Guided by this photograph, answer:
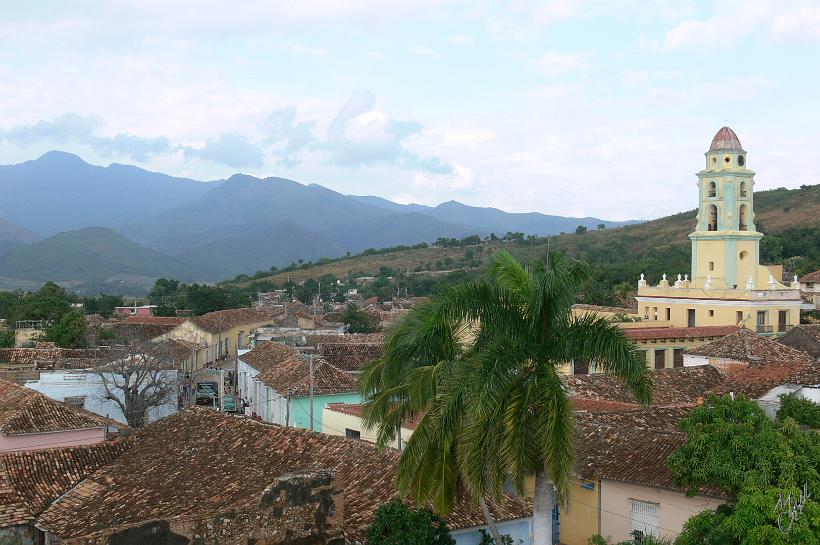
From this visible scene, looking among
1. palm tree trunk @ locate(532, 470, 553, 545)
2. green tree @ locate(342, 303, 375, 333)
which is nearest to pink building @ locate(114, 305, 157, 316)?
green tree @ locate(342, 303, 375, 333)

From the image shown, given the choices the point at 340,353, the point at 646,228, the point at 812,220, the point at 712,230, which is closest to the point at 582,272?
the point at 340,353

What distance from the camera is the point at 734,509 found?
32.0 ft

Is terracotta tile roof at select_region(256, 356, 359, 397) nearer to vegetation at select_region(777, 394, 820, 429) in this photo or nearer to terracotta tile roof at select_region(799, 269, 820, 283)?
vegetation at select_region(777, 394, 820, 429)

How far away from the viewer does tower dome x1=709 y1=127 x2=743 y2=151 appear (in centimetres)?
3656

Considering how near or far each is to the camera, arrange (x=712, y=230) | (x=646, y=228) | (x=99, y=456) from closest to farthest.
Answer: (x=99, y=456)
(x=712, y=230)
(x=646, y=228)

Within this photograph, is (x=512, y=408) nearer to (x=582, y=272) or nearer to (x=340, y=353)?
(x=582, y=272)

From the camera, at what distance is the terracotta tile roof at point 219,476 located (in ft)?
43.7

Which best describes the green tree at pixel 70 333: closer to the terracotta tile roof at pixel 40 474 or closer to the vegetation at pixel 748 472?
the terracotta tile roof at pixel 40 474

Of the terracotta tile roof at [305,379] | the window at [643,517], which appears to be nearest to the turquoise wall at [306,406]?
the terracotta tile roof at [305,379]

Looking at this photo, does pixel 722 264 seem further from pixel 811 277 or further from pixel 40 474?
pixel 40 474

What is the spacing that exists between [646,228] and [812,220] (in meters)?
21.5

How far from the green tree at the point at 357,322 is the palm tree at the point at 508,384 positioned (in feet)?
135

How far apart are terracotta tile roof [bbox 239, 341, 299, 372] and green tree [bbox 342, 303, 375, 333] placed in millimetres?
16613

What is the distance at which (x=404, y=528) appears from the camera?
36.2 ft
